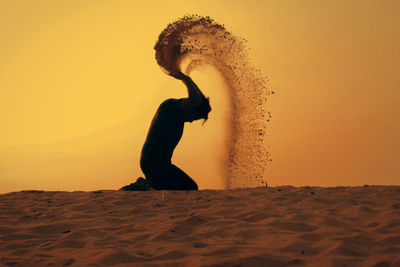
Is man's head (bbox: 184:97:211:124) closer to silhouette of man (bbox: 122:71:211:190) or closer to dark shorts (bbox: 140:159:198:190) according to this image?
silhouette of man (bbox: 122:71:211:190)

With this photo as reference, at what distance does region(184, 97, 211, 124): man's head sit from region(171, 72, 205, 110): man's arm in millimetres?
119

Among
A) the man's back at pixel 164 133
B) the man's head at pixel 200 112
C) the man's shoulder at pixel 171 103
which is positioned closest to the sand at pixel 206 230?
the man's back at pixel 164 133

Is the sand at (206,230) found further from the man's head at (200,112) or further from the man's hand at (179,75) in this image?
the man's hand at (179,75)

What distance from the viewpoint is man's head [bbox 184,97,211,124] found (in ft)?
24.7

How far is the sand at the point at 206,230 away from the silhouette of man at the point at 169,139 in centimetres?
142

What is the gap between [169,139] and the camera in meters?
7.52

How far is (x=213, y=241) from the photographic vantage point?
340cm

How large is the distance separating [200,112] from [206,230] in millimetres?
4040

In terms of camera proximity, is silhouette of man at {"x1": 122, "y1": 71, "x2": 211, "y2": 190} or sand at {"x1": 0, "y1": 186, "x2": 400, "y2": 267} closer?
sand at {"x1": 0, "y1": 186, "x2": 400, "y2": 267}

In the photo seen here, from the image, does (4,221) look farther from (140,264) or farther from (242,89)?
(242,89)

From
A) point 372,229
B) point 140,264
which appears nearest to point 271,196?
point 372,229

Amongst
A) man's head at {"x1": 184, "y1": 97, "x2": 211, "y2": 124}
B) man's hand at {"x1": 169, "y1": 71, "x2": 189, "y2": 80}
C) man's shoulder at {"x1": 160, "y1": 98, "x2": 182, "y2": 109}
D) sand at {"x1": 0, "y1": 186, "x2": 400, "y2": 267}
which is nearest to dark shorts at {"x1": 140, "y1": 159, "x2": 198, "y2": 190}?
man's head at {"x1": 184, "y1": 97, "x2": 211, "y2": 124}

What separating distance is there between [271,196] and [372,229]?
2.09 meters

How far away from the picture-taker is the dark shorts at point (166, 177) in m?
7.41
